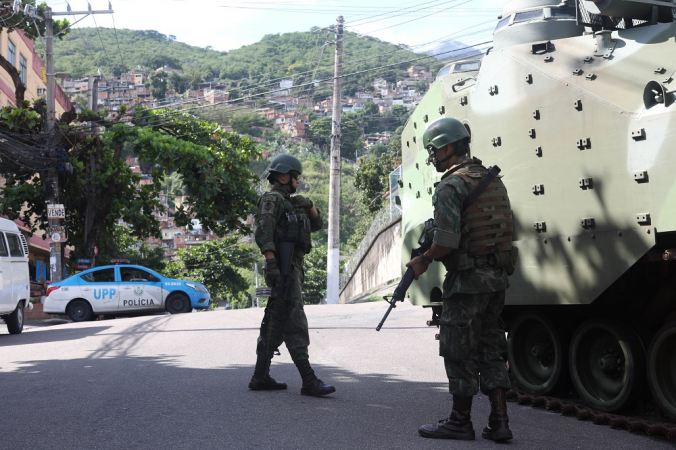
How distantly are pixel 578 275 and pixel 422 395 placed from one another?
1.76 metres

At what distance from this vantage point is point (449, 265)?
18.3 feet

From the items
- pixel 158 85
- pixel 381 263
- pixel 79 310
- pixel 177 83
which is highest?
pixel 177 83

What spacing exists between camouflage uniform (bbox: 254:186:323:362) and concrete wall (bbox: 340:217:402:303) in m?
23.9

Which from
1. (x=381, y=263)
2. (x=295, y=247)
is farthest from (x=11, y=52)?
(x=295, y=247)

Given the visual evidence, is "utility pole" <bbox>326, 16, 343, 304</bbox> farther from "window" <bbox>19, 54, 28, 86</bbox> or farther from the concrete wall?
"window" <bbox>19, 54, 28, 86</bbox>

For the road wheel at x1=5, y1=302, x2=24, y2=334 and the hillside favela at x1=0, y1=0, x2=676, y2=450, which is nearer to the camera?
the hillside favela at x1=0, y1=0, x2=676, y2=450

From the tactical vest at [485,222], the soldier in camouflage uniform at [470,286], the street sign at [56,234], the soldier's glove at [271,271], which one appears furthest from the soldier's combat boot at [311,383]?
the street sign at [56,234]

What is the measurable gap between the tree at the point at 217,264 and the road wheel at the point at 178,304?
3734cm

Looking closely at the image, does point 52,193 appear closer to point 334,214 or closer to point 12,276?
point 12,276

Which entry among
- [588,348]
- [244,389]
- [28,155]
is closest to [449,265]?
[588,348]

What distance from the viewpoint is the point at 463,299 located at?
18.0ft

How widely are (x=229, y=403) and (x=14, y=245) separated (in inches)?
407

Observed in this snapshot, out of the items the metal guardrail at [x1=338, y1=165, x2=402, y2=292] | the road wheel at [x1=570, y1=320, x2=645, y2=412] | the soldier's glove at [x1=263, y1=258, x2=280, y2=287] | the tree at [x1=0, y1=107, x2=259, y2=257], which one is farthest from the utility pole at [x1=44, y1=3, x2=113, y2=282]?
the road wheel at [x1=570, y1=320, x2=645, y2=412]

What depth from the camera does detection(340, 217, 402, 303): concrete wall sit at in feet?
110
